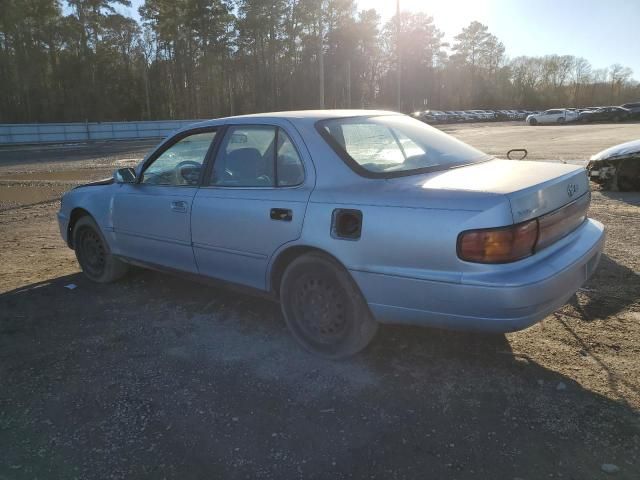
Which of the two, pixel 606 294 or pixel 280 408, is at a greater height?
pixel 606 294

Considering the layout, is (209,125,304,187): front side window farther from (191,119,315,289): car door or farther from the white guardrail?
the white guardrail

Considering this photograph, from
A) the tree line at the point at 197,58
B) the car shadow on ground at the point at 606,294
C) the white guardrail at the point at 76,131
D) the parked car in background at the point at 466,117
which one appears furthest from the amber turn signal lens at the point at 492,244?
the parked car in background at the point at 466,117

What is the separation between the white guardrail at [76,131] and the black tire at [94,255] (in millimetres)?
26717

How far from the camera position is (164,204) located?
424cm

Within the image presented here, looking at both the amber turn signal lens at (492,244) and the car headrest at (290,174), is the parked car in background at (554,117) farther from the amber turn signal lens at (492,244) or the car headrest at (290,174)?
the amber turn signal lens at (492,244)

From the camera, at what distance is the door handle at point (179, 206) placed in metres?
4.07

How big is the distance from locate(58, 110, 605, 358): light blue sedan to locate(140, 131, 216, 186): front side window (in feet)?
0.04

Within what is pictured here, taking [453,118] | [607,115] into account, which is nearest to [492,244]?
[607,115]

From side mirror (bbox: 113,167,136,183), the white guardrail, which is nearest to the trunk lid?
side mirror (bbox: 113,167,136,183)

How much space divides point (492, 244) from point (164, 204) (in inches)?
105

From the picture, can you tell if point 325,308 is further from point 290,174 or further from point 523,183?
point 523,183

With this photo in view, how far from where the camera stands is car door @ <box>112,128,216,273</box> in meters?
4.11

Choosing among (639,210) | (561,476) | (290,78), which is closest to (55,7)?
(290,78)

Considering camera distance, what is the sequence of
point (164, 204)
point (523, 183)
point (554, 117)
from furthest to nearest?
point (554, 117)
point (164, 204)
point (523, 183)
